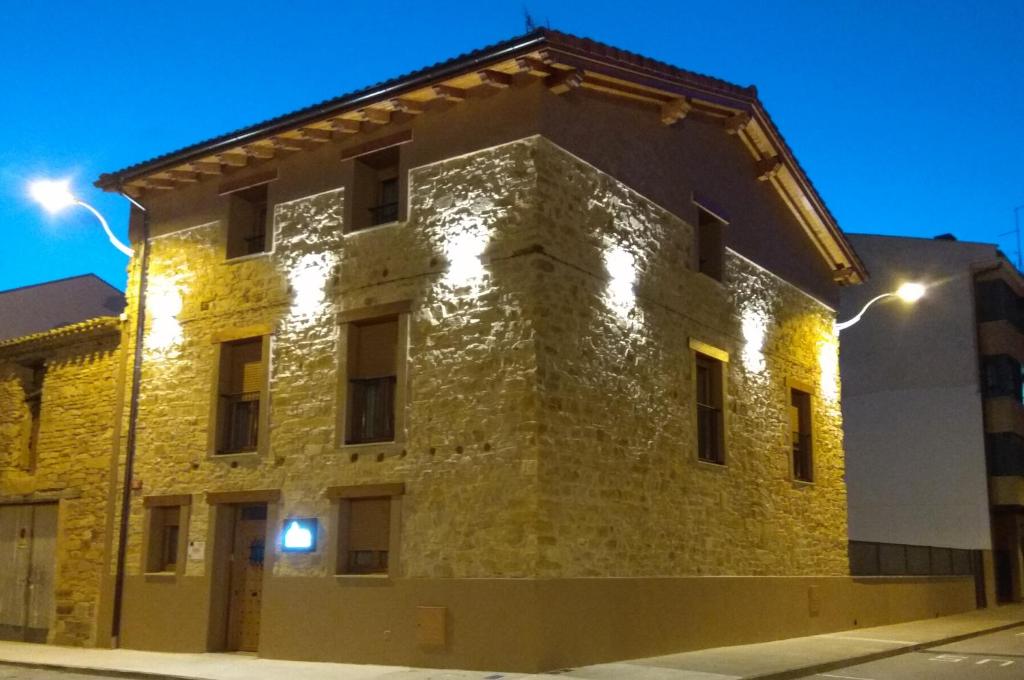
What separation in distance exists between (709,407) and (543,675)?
650cm

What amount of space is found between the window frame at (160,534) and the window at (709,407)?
27.6 ft

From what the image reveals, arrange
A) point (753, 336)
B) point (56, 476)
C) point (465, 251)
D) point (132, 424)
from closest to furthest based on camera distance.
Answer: point (465, 251), point (132, 424), point (56, 476), point (753, 336)

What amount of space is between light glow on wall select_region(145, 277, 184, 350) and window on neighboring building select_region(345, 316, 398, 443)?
3857 millimetres

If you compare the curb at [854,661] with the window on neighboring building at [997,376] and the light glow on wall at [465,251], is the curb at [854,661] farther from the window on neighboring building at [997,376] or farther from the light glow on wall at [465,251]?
the window on neighboring building at [997,376]

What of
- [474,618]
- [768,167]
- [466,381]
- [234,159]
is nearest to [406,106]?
[234,159]

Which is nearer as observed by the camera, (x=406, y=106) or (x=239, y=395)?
(x=406, y=106)

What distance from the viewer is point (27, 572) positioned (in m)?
18.5

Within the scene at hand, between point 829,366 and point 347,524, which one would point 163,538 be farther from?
point 829,366

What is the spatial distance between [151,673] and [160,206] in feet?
28.0

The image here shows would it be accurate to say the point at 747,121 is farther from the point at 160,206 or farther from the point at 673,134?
the point at 160,206

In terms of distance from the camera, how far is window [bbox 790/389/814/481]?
20.6m

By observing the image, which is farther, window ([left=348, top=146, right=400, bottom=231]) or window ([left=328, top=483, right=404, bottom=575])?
window ([left=348, top=146, right=400, bottom=231])

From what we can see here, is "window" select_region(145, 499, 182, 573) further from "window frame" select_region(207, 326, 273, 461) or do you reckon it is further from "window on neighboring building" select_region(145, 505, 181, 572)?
"window frame" select_region(207, 326, 273, 461)

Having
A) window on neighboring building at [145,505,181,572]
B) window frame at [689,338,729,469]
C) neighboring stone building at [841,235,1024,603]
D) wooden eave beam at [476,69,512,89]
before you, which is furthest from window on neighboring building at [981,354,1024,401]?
window on neighboring building at [145,505,181,572]
